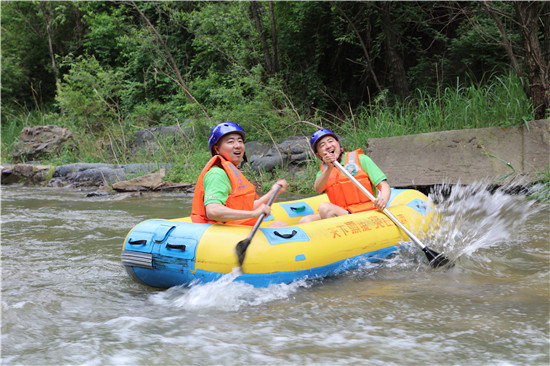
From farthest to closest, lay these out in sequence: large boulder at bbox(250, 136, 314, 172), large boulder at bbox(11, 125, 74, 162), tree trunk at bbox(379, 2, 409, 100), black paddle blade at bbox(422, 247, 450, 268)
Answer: large boulder at bbox(11, 125, 74, 162), tree trunk at bbox(379, 2, 409, 100), large boulder at bbox(250, 136, 314, 172), black paddle blade at bbox(422, 247, 450, 268)

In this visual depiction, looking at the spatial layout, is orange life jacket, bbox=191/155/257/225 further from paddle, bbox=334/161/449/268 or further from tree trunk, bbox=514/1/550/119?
tree trunk, bbox=514/1/550/119

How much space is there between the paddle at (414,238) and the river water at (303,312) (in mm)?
77

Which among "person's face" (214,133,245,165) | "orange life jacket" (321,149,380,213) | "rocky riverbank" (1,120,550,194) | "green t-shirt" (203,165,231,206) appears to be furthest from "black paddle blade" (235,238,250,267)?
"rocky riverbank" (1,120,550,194)

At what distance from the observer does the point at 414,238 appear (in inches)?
145

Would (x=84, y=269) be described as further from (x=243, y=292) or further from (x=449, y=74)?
(x=449, y=74)

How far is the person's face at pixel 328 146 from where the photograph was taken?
13.3 feet

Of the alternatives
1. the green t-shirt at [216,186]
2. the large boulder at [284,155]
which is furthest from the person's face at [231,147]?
the large boulder at [284,155]

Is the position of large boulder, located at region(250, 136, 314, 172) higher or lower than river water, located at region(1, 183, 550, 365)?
higher

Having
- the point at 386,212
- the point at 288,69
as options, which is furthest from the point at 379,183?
the point at 288,69

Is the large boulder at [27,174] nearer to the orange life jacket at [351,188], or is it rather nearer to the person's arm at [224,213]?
the orange life jacket at [351,188]

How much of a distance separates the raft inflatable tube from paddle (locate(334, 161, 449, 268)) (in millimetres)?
223

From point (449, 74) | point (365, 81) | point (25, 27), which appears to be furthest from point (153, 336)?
point (25, 27)

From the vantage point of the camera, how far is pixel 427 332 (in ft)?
7.61

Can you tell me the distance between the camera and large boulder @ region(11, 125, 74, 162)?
1191 cm
